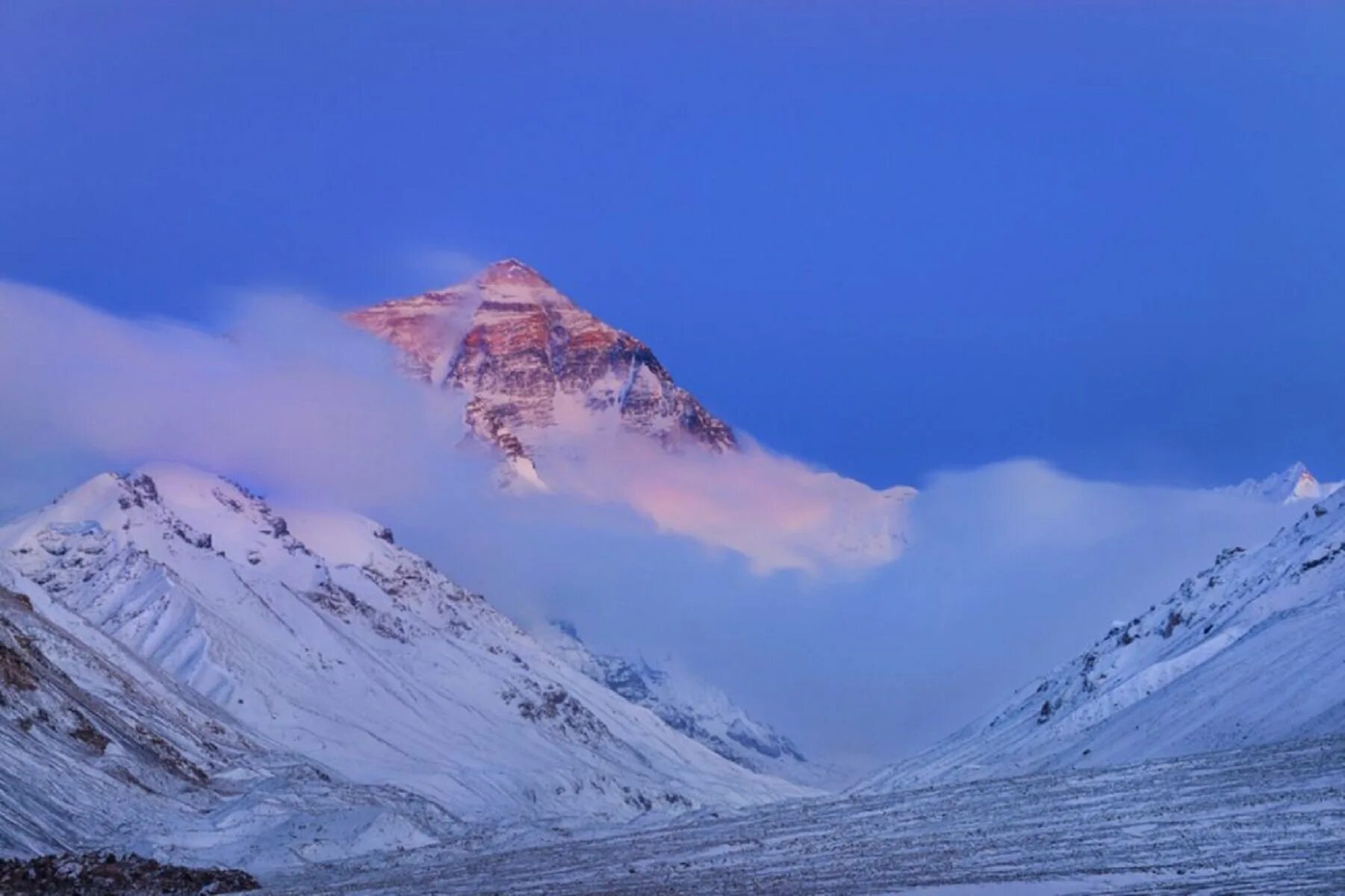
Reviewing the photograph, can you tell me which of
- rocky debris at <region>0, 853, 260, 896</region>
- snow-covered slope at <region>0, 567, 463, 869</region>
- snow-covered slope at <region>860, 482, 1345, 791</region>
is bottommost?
rocky debris at <region>0, 853, 260, 896</region>

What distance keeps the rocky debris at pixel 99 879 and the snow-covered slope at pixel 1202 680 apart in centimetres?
4596

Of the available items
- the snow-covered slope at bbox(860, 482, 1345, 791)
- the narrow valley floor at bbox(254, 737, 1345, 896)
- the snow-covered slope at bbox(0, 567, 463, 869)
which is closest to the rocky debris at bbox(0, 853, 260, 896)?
the narrow valley floor at bbox(254, 737, 1345, 896)

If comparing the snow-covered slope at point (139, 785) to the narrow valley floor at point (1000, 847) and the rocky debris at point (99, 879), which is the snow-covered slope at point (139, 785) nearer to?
the narrow valley floor at point (1000, 847)

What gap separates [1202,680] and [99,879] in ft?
203

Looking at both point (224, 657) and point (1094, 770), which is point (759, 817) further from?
point (224, 657)

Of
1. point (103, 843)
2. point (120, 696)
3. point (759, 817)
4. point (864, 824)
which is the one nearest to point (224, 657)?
point (120, 696)

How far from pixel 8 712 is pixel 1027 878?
214 ft

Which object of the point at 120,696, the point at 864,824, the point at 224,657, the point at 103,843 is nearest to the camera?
the point at 864,824

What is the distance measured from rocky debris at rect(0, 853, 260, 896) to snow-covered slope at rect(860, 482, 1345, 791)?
4596cm

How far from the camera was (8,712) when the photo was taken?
277 ft

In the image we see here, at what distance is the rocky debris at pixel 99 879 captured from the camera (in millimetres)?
45188

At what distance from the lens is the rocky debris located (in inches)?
1779

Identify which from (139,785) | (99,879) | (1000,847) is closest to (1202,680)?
(1000,847)

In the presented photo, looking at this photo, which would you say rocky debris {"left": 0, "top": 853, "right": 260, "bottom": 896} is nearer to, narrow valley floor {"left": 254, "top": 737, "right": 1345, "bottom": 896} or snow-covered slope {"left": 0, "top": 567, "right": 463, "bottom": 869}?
narrow valley floor {"left": 254, "top": 737, "right": 1345, "bottom": 896}
